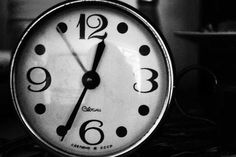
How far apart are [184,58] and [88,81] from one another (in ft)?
1.65

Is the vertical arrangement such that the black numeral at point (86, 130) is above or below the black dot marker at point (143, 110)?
below

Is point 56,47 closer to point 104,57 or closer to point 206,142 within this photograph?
point 104,57

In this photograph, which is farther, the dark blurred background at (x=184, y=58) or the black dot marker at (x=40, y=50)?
the dark blurred background at (x=184, y=58)

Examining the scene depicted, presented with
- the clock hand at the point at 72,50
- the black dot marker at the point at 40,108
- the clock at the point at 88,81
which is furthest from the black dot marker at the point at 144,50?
the black dot marker at the point at 40,108

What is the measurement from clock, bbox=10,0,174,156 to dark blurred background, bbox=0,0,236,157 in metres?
0.15

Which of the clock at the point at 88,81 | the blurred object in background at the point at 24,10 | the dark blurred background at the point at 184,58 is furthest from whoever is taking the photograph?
the blurred object in background at the point at 24,10

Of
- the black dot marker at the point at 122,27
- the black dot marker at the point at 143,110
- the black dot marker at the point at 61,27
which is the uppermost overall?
the black dot marker at the point at 61,27

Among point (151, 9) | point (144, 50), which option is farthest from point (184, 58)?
point (144, 50)

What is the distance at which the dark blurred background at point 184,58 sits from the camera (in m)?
0.87

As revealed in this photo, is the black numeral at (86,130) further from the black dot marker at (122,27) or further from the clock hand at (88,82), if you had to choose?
the black dot marker at (122,27)

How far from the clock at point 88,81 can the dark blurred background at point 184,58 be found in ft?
0.50

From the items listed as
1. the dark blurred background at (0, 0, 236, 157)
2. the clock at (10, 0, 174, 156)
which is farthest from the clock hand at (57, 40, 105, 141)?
the dark blurred background at (0, 0, 236, 157)

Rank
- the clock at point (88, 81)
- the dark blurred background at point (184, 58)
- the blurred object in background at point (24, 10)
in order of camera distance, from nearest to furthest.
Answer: the clock at point (88, 81)
the dark blurred background at point (184, 58)
the blurred object in background at point (24, 10)

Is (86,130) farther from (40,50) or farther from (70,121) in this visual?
(40,50)
